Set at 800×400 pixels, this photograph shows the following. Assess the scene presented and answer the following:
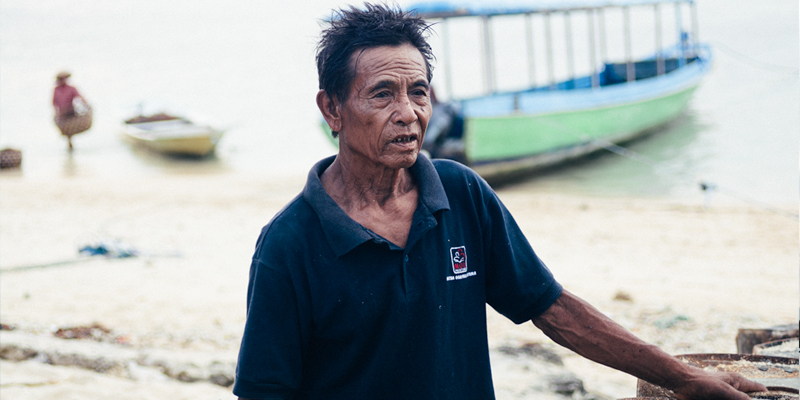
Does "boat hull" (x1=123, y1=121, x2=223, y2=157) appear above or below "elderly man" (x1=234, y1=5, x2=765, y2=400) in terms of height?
below

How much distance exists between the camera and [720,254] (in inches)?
269

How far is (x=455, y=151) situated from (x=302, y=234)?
33.8 ft

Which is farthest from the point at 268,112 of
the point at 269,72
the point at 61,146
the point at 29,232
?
the point at 29,232

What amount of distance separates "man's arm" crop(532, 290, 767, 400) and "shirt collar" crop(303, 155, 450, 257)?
39 centimetres

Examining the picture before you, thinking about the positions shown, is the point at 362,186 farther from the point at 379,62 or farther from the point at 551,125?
the point at 551,125

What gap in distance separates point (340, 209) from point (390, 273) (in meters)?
0.17

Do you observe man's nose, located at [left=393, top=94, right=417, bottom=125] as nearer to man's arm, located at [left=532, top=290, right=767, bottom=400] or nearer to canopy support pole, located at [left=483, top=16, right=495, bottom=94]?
man's arm, located at [left=532, top=290, right=767, bottom=400]

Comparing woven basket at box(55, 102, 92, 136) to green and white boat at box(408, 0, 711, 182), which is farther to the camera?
woven basket at box(55, 102, 92, 136)

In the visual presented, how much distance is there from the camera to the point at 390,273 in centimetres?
126

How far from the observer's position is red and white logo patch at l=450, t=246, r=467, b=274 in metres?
1.33

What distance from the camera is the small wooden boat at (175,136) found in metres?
15.3

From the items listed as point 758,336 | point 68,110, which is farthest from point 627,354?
point 68,110

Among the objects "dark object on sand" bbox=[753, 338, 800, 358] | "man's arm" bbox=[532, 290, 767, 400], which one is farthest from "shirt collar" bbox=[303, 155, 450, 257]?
"dark object on sand" bbox=[753, 338, 800, 358]

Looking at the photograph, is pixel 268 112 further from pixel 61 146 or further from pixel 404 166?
pixel 404 166
